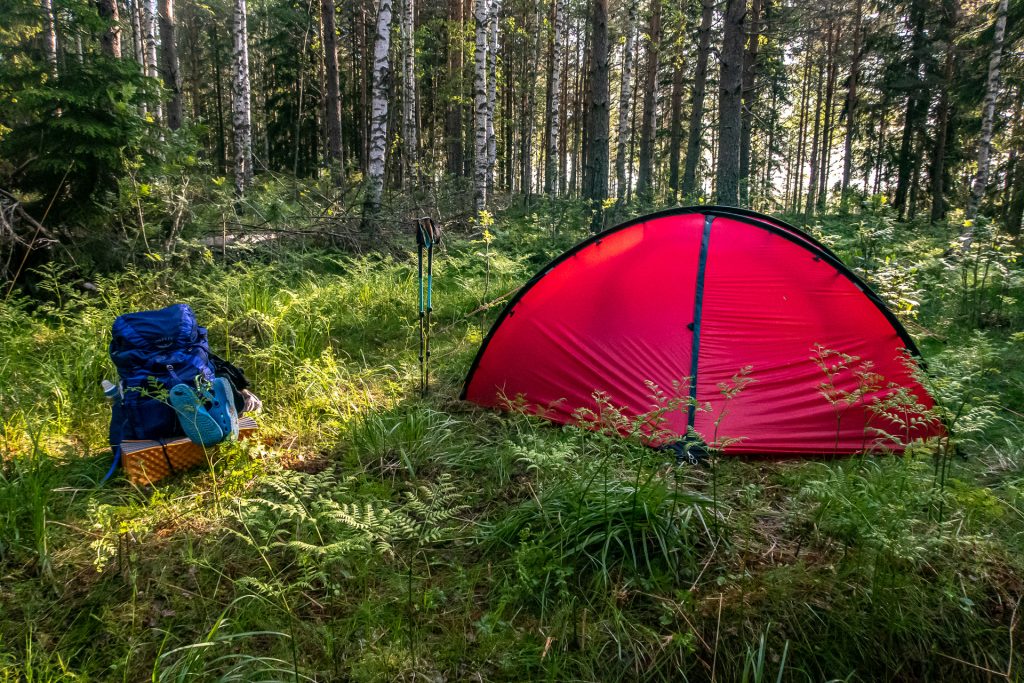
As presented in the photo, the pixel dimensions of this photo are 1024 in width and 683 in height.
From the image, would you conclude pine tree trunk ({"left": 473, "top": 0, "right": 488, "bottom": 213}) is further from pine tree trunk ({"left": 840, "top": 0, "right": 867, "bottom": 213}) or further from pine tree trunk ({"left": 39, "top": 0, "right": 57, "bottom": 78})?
pine tree trunk ({"left": 840, "top": 0, "right": 867, "bottom": 213})

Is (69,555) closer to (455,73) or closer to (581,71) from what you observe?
(455,73)

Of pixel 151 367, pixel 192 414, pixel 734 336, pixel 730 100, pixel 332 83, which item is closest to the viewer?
pixel 192 414

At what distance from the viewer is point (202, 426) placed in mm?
3086

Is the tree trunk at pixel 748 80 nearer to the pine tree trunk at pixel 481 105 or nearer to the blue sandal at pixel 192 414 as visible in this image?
the pine tree trunk at pixel 481 105

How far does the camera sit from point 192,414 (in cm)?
305

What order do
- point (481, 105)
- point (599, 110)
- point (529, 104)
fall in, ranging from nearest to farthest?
point (599, 110) < point (481, 105) < point (529, 104)

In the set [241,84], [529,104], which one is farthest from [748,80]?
[241,84]

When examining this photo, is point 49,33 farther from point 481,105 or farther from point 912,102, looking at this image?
point 912,102

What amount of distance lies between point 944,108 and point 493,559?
791 inches

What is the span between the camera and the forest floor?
1983mm

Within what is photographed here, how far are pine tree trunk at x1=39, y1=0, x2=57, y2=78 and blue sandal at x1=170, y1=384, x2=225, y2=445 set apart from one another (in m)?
4.99

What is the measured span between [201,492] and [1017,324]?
7.47 metres

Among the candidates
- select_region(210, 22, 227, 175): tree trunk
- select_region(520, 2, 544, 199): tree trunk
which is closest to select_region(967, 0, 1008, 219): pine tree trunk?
select_region(520, 2, 544, 199): tree trunk

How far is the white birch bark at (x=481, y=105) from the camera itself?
11406 mm
